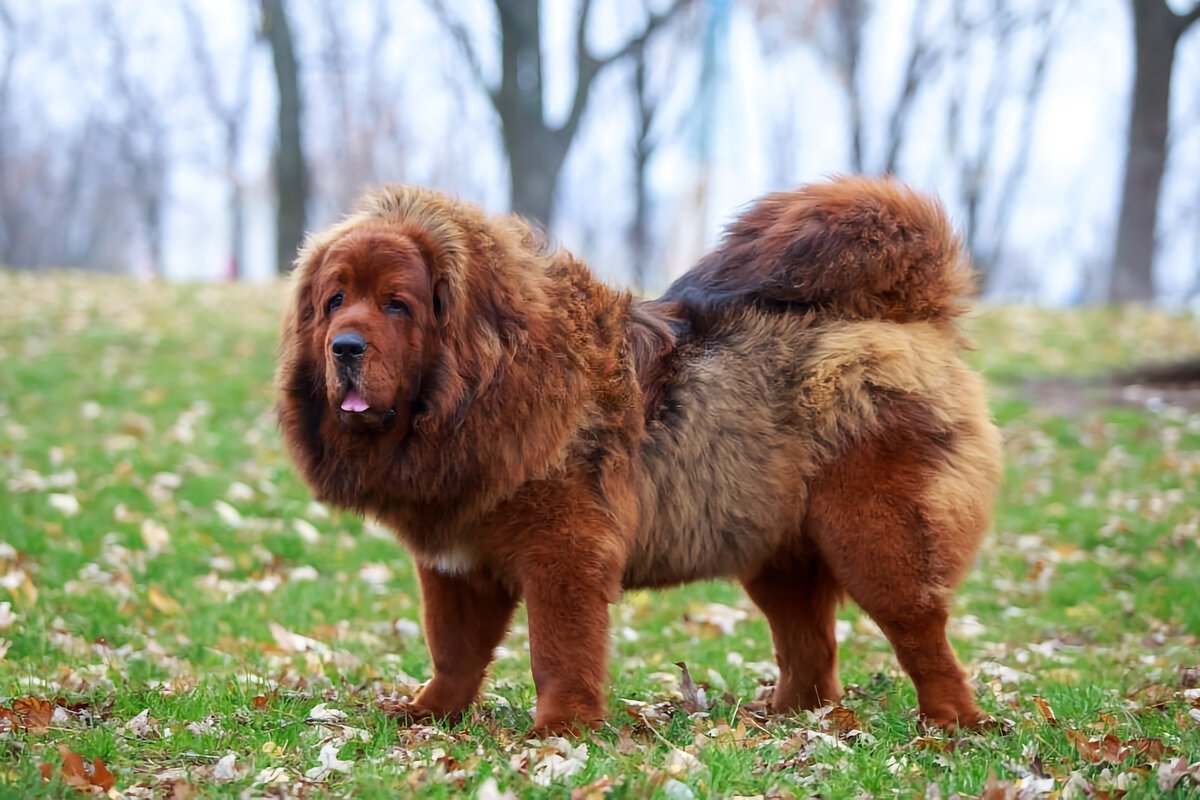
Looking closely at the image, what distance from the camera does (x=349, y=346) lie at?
13.1 ft

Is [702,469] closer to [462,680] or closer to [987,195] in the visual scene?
[462,680]

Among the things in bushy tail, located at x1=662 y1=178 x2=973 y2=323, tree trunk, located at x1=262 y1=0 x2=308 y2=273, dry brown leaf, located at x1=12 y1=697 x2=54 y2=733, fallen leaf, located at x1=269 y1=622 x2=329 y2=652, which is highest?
tree trunk, located at x1=262 y1=0 x2=308 y2=273

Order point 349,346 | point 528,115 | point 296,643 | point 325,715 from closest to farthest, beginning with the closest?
point 349,346 → point 325,715 → point 296,643 → point 528,115

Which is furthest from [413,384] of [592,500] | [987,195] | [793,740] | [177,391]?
[987,195]

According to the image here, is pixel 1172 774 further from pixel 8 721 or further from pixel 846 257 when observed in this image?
pixel 8 721

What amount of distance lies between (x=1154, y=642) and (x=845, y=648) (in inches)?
68.5

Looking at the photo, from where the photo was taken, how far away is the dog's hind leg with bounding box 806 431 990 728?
4559 millimetres

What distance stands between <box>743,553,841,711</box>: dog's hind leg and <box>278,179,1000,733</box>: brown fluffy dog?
Answer: 10mm

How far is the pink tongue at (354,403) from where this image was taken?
408 centimetres

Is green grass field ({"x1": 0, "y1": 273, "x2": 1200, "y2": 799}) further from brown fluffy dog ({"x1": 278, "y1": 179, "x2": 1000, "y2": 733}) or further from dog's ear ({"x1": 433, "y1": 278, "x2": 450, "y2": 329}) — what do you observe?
dog's ear ({"x1": 433, "y1": 278, "x2": 450, "y2": 329})

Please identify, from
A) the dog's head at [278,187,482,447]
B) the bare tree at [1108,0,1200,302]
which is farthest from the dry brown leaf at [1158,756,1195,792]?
the bare tree at [1108,0,1200,302]

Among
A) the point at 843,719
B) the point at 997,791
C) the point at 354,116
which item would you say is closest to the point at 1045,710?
the point at 843,719

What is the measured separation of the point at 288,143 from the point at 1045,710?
676 inches

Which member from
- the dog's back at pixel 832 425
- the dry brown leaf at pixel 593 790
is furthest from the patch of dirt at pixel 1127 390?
the dry brown leaf at pixel 593 790
